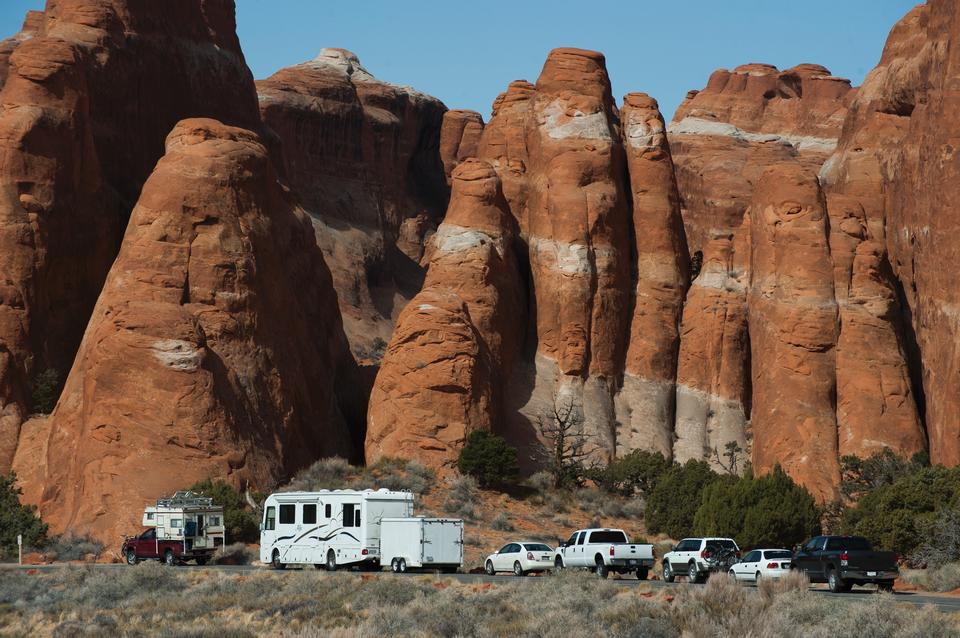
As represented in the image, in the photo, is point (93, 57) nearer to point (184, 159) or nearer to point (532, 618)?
point (184, 159)

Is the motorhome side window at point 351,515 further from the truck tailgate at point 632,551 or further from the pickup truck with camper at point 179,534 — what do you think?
the truck tailgate at point 632,551

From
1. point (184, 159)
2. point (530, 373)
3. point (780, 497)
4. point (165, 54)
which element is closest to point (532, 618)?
point (780, 497)

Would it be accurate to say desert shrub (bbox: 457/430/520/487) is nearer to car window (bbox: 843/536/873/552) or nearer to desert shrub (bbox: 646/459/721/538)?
desert shrub (bbox: 646/459/721/538)

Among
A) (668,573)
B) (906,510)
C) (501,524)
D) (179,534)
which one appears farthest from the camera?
(501,524)

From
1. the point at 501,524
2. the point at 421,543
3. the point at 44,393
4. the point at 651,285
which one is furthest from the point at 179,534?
the point at 651,285

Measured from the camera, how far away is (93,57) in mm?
81375

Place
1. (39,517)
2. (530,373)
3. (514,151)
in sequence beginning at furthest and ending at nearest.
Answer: (514,151)
(530,373)
(39,517)

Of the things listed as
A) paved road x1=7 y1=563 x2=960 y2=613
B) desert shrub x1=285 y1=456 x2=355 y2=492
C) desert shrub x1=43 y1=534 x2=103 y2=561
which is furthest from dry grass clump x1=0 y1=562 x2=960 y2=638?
desert shrub x1=285 y1=456 x2=355 y2=492

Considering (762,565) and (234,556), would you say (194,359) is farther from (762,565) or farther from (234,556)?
(762,565)

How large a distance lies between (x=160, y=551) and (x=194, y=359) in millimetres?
13662

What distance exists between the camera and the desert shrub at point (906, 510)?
49.0m

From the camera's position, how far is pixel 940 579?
39281 millimetres

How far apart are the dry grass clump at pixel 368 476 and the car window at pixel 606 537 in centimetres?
2062

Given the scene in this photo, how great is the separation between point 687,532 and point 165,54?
4425 centimetres
